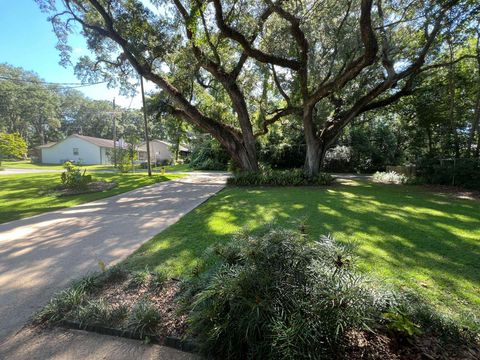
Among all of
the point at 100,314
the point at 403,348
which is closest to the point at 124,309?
the point at 100,314

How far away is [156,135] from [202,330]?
162 ft

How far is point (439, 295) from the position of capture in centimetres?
278

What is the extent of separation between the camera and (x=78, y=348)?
7.07 ft

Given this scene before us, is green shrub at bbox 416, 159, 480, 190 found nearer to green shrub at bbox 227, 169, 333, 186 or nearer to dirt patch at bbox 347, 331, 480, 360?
green shrub at bbox 227, 169, 333, 186

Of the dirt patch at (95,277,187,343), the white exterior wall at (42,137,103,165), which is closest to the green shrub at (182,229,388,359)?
the dirt patch at (95,277,187,343)

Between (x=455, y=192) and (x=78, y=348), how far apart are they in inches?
502

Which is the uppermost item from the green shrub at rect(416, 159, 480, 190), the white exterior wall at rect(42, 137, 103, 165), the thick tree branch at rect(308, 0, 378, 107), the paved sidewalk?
the thick tree branch at rect(308, 0, 378, 107)

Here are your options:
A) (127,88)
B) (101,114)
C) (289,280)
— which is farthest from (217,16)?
(101,114)

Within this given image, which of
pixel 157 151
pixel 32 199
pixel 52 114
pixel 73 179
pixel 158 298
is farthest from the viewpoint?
pixel 52 114

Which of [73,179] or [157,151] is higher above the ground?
[157,151]

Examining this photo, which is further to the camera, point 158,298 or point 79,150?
point 79,150

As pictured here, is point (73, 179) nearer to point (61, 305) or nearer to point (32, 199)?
point (32, 199)

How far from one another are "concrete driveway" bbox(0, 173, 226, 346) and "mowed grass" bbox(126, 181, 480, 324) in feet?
1.85

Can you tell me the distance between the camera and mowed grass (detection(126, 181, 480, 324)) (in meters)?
3.06
